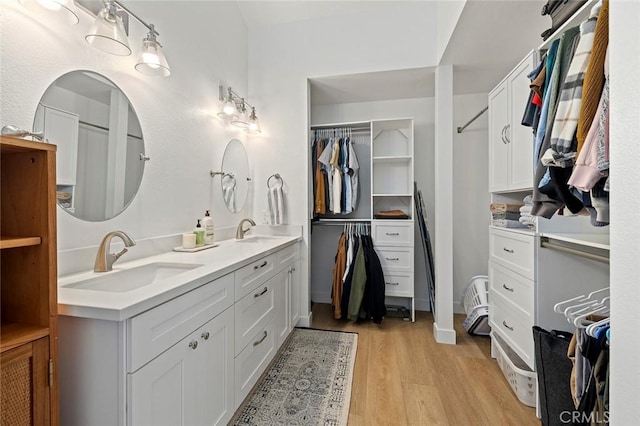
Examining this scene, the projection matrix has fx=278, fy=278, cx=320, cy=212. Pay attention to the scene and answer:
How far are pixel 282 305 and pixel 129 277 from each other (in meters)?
1.11

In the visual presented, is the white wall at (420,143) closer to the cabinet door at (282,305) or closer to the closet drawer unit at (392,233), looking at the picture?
the closet drawer unit at (392,233)

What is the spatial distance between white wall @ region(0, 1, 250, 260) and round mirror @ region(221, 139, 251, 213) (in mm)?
75

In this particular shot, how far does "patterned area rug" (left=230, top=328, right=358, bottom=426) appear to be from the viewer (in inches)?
59.0

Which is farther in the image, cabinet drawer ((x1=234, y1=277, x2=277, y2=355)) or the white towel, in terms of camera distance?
the white towel

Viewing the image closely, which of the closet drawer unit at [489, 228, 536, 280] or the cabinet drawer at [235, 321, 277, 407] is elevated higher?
the closet drawer unit at [489, 228, 536, 280]

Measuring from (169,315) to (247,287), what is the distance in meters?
0.58

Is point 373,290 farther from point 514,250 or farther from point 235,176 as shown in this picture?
point 235,176

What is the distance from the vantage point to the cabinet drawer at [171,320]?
0.85 metres

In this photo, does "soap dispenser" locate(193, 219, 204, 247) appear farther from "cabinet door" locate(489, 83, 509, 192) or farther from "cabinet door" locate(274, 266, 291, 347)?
"cabinet door" locate(489, 83, 509, 192)

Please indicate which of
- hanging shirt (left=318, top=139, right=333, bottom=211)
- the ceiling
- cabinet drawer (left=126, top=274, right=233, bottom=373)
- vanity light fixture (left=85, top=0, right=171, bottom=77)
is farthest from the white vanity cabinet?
the ceiling

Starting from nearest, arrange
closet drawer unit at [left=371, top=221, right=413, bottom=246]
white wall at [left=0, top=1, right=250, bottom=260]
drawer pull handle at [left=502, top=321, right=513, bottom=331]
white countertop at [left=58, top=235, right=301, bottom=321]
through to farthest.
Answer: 1. white countertop at [left=58, top=235, right=301, bottom=321]
2. white wall at [left=0, top=1, right=250, bottom=260]
3. drawer pull handle at [left=502, top=321, right=513, bottom=331]
4. closet drawer unit at [left=371, top=221, right=413, bottom=246]

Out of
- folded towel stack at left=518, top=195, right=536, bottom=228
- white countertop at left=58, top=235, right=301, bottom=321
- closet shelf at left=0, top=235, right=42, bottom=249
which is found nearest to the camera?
closet shelf at left=0, top=235, right=42, bottom=249

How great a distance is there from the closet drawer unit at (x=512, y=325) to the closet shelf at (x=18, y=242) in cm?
209

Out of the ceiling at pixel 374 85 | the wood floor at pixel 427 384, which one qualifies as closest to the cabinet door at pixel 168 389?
the wood floor at pixel 427 384
